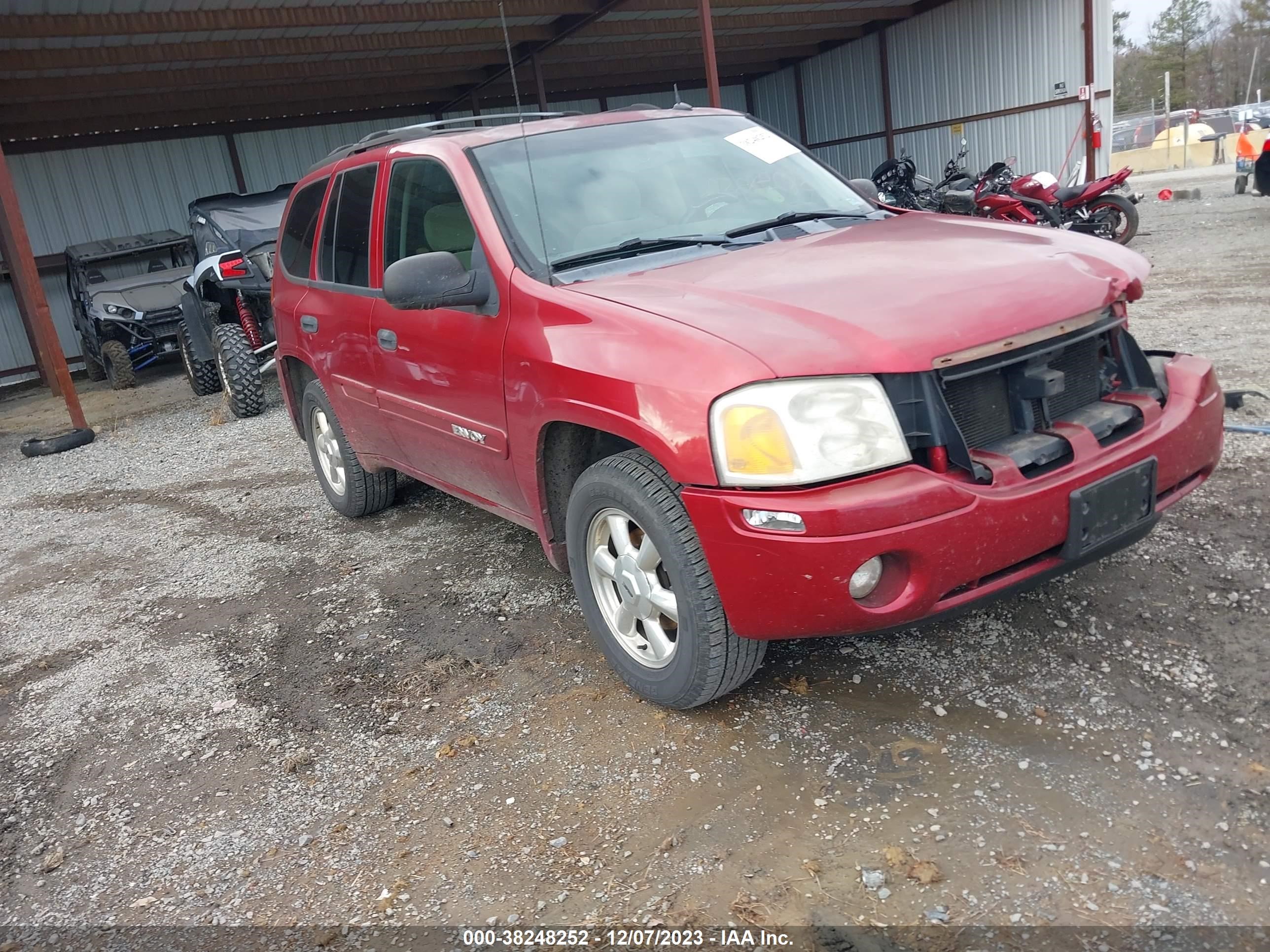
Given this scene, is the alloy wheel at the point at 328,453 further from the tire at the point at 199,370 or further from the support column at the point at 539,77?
the support column at the point at 539,77

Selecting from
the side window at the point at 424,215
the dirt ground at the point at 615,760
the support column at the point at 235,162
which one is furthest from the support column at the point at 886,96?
the side window at the point at 424,215

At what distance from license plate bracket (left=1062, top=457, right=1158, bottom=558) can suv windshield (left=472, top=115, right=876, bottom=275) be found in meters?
1.47

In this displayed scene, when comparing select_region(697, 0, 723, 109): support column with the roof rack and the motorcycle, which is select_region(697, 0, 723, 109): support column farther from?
the roof rack

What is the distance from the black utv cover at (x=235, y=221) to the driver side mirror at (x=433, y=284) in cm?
706

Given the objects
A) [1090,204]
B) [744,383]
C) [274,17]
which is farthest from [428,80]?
[744,383]

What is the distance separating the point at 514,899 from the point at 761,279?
68.1 inches

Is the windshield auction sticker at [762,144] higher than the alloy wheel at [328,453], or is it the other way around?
the windshield auction sticker at [762,144]

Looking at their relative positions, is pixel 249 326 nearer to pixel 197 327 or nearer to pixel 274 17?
pixel 197 327

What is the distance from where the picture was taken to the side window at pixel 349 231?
13.0ft

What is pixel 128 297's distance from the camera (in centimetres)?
1146

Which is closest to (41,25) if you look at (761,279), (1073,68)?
(761,279)

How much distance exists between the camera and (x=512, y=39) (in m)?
13.5

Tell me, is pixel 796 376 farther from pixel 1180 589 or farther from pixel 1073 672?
pixel 1180 589

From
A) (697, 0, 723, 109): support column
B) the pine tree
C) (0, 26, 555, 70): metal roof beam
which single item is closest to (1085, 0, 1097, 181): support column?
(697, 0, 723, 109): support column
